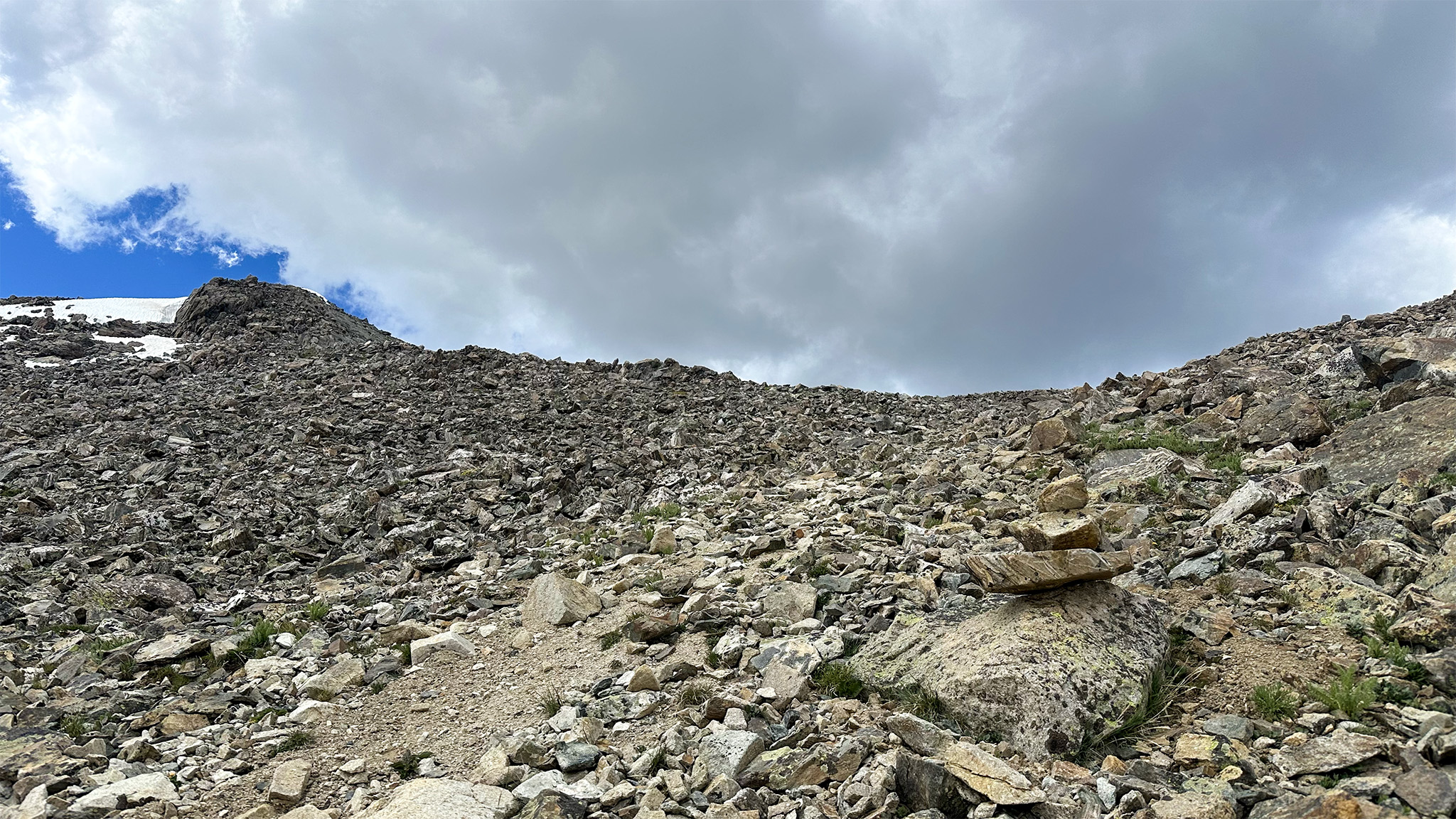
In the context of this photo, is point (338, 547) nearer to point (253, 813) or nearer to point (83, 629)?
point (83, 629)

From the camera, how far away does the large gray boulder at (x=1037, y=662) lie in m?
5.74

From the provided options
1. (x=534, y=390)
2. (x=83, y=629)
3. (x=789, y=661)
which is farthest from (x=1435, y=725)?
(x=534, y=390)

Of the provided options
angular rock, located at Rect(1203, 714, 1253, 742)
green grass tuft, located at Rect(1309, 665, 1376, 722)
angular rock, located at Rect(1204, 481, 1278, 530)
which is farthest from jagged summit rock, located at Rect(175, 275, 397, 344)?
green grass tuft, located at Rect(1309, 665, 1376, 722)

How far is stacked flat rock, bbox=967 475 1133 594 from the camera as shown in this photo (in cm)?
670

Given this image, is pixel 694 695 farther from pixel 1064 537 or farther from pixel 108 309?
pixel 108 309

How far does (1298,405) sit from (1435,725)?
10.3 meters

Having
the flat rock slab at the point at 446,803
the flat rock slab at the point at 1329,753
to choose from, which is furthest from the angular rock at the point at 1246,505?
the flat rock slab at the point at 446,803

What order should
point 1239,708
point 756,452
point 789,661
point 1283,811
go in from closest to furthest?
point 1283,811, point 1239,708, point 789,661, point 756,452

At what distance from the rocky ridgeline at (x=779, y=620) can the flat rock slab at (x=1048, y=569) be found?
0.03m

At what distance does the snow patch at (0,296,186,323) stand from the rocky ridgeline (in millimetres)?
29991

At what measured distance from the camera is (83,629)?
10641 mm

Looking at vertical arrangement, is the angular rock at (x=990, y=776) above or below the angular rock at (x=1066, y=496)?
below

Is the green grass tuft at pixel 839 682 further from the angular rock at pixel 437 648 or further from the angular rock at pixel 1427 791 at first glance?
the angular rock at pixel 437 648

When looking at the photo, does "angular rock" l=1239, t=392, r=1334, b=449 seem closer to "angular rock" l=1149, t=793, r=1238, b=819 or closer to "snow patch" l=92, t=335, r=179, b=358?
"angular rock" l=1149, t=793, r=1238, b=819
